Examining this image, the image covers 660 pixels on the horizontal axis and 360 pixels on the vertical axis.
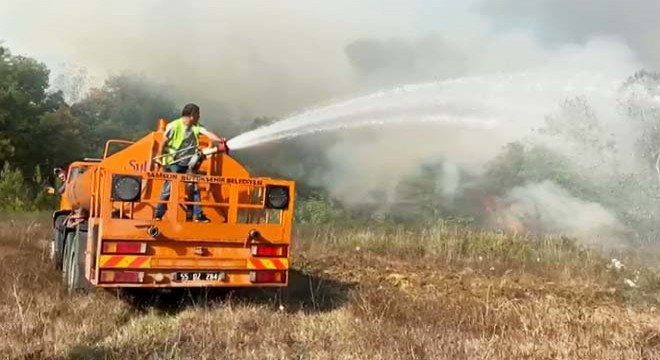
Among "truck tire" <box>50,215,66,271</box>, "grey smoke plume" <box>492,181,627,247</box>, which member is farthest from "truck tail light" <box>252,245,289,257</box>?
"grey smoke plume" <box>492,181,627,247</box>

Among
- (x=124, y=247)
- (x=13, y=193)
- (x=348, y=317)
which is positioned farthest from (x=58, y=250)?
(x=13, y=193)

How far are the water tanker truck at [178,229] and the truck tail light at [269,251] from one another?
0.4 inches

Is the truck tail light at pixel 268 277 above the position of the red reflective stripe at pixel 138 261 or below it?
below

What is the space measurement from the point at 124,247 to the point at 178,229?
Result: 0.59m

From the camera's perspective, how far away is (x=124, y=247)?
25.3ft

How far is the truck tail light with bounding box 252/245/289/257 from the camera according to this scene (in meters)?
8.31

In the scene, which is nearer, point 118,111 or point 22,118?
point 22,118

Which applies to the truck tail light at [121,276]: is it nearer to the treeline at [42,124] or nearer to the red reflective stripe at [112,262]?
the red reflective stripe at [112,262]

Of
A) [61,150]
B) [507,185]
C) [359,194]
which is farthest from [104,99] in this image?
[507,185]

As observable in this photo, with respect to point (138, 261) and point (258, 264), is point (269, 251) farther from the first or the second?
point (138, 261)

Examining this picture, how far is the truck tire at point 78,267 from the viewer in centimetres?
899

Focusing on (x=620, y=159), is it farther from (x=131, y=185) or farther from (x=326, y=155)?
(x=131, y=185)

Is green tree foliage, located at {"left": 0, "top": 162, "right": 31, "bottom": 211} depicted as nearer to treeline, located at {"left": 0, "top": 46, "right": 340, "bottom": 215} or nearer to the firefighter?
treeline, located at {"left": 0, "top": 46, "right": 340, "bottom": 215}

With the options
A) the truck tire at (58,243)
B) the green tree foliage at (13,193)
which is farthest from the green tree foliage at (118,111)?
the truck tire at (58,243)
